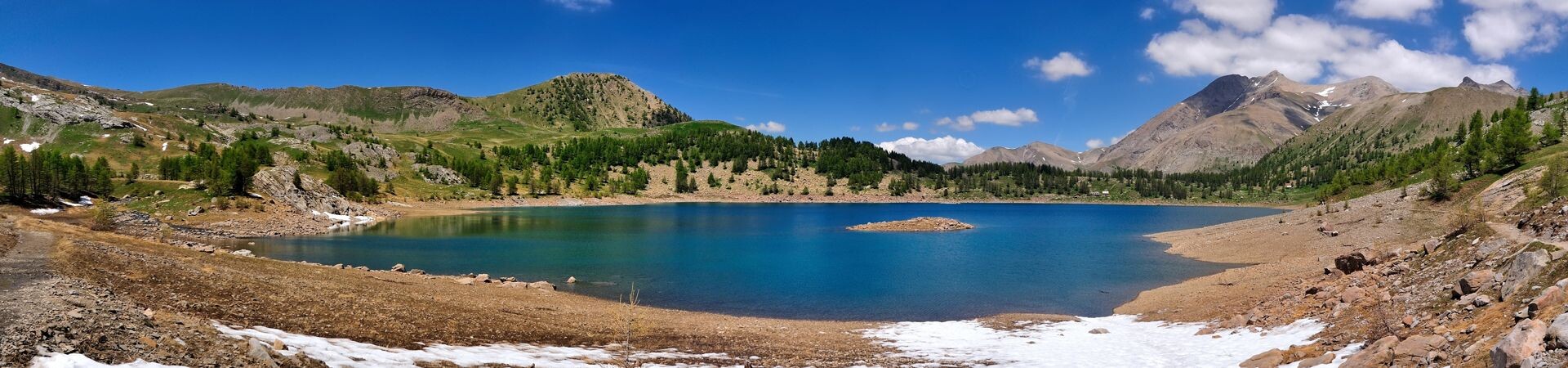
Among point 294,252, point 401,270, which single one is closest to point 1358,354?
point 401,270

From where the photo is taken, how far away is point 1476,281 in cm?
1262

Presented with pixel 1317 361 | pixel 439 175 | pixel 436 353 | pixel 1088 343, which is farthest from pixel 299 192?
pixel 439 175

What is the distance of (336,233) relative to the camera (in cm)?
5969

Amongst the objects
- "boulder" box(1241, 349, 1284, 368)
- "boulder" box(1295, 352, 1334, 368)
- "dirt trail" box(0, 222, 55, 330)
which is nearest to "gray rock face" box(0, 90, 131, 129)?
"dirt trail" box(0, 222, 55, 330)

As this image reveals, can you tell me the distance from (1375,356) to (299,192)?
3336 inches

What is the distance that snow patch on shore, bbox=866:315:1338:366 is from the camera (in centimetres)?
1509

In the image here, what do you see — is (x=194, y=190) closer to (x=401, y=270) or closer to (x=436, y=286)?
(x=401, y=270)

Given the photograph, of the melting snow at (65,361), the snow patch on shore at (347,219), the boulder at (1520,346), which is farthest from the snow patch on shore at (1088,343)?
the snow patch on shore at (347,219)

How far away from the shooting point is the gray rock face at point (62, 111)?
128 m

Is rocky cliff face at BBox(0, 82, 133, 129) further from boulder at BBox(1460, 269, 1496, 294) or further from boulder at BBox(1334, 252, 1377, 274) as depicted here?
boulder at BBox(1460, 269, 1496, 294)

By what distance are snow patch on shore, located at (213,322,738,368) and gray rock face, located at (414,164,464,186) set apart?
512 ft

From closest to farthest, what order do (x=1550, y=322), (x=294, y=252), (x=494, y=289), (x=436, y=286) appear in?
(x=1550, y=322), (x=436, y=286), (x=494, y=289), (x=294, y=252)

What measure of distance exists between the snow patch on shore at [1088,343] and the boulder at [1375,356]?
3179 mm

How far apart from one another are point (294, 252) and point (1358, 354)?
168 ft
